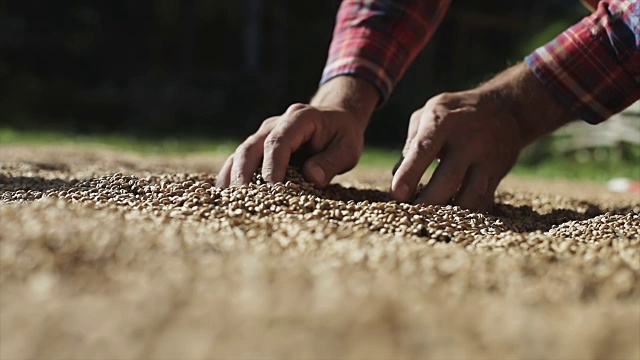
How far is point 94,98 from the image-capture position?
326 inches

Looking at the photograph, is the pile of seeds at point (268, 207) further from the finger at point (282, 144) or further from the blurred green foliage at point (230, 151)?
the blurred green foliage at point (230, 151)

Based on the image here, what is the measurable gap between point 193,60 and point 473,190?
24.9 ft

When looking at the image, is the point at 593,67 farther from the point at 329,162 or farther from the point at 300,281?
the point at 300,281

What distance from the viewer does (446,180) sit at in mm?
1926

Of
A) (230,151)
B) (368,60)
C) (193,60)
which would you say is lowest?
(230,151)

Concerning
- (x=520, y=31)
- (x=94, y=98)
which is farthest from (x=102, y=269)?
(x=520, y=31)

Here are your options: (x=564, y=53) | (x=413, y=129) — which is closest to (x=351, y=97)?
(x=413, y=129)

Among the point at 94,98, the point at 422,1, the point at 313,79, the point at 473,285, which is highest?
the point at 422,1

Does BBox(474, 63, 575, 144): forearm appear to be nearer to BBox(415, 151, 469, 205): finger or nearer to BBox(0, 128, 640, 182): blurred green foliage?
BBox(415, 151, 469, 205): finger

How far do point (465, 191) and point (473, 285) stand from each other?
0.91 m

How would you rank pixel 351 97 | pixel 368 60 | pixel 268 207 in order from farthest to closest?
pixel 368 60
pixel 351 97
pixel 268 207

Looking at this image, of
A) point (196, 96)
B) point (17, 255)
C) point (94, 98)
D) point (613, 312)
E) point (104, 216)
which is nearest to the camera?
point (613, 312)

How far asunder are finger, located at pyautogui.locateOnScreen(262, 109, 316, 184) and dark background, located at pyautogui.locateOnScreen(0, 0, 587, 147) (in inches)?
228

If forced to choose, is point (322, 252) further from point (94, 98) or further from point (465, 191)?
point (94, 98)
